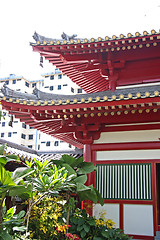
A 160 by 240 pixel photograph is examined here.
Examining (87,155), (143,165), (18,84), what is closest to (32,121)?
(87,155)

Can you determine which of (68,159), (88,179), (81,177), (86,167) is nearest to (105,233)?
(81,177)

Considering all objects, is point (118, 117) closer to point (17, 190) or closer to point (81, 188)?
point (81, 188)

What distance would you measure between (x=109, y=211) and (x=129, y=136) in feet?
7.26

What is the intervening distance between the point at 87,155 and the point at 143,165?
1.66m

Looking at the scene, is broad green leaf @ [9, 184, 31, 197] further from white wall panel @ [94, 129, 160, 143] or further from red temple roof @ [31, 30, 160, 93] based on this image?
red temple roof @ [31, 30, 160, 93]

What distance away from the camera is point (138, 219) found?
766 cm

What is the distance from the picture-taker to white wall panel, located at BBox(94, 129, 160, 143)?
26.4ft

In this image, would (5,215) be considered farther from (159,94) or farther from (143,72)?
(143,72)

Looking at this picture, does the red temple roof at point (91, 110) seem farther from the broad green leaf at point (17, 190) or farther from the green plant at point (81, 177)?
the broad green leaf at point (17, 190)

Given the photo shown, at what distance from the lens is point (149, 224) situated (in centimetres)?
754

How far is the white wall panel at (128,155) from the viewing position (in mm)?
7908

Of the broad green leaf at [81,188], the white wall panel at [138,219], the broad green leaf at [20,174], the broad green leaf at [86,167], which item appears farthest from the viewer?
the white wall panel at [138,219]

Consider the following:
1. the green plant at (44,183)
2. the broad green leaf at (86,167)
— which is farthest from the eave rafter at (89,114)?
the green plant at (44,183)

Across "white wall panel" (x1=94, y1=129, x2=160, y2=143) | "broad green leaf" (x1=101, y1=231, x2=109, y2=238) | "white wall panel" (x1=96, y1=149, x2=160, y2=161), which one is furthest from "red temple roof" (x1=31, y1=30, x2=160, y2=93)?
"broad green leaf" (x1=101, y1=231, x2=109, y2=238)
